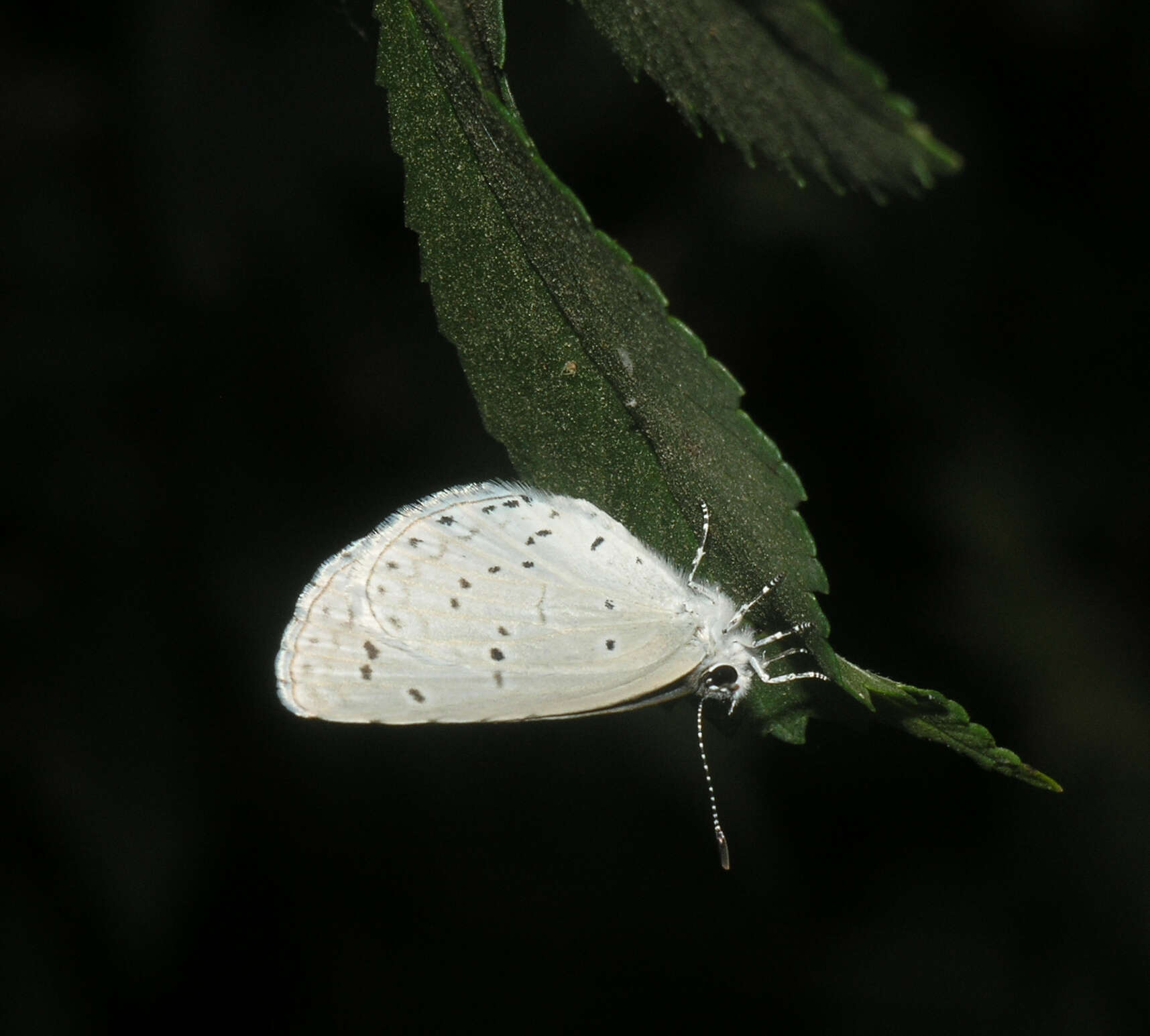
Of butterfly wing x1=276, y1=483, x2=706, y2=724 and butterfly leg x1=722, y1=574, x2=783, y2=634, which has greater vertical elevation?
butterfly leg x1=722, y1=574, x2=783, y2=634

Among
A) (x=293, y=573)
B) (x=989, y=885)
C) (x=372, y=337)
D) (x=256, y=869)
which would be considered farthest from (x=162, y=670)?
(x=989, y=885)

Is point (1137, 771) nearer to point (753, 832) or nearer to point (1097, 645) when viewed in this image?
point (1097, 645)

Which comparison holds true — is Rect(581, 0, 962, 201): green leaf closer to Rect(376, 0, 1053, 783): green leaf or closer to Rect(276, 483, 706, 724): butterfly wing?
Rect(376, 0, 1053, 783): green leaf

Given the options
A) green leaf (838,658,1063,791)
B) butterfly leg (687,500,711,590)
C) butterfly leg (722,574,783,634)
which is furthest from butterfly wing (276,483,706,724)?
green leaf (838,658,1063,791)

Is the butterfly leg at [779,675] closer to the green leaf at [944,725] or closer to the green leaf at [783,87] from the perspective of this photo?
the green leaf at [944,725]

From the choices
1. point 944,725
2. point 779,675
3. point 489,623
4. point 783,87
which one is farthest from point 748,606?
point 783,87

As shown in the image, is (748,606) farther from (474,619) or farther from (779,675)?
(474,619)

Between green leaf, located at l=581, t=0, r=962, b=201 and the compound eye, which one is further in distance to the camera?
the compound eye
